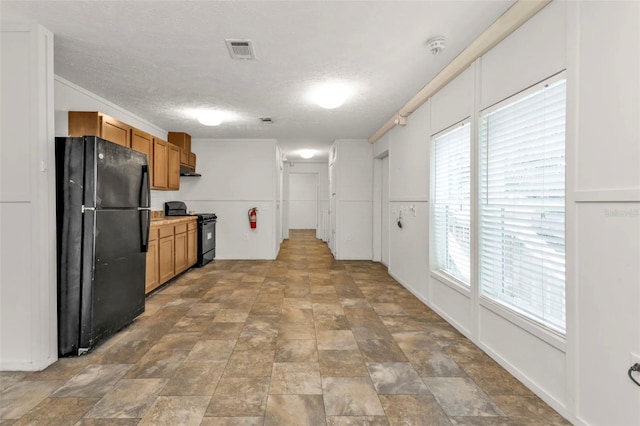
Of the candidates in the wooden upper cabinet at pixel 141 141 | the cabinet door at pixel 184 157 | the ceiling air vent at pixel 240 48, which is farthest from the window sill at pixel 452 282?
the cabinet door at pixel 184 157

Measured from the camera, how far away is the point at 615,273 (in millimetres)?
1440

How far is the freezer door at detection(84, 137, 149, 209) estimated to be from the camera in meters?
2.41

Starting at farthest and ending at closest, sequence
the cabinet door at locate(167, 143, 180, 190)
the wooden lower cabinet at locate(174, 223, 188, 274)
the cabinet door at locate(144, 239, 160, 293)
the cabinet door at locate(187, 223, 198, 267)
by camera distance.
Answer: the cabinet door at locate(187, 223, 198, 267)
the cabinet door at locate(167, 143, 180, 190)
the wooden lower cabinet at locate(174, 223, 188, 274)
the cabinet door at locate(144, 239, 160, 293)

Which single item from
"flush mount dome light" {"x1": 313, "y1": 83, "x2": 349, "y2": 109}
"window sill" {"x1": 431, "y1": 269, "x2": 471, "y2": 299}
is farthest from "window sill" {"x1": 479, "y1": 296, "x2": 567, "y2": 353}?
"flush mount dome light" {"x1": 313, "y1": 83, "x2": 349, "y2": 109}

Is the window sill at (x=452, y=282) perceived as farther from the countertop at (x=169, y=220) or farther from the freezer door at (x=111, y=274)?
the countertop at (x=169, y=220)

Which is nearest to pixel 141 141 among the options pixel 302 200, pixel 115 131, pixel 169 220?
pixel 115 131

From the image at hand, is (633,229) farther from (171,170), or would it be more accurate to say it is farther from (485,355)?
(171,170)

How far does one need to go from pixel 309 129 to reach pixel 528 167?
405 centimetres

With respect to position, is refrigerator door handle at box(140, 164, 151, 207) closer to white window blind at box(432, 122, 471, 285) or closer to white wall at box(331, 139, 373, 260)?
white window blind at box(432, 122, 471, 285)

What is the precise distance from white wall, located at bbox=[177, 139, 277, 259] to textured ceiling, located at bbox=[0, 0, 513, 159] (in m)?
2.15

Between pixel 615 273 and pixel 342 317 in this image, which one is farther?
pixel 342 317

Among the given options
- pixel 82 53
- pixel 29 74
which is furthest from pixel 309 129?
pixel 29 74

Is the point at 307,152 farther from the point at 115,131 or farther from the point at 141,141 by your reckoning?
the point at 115,131

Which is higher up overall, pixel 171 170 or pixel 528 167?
pixel 171 170
